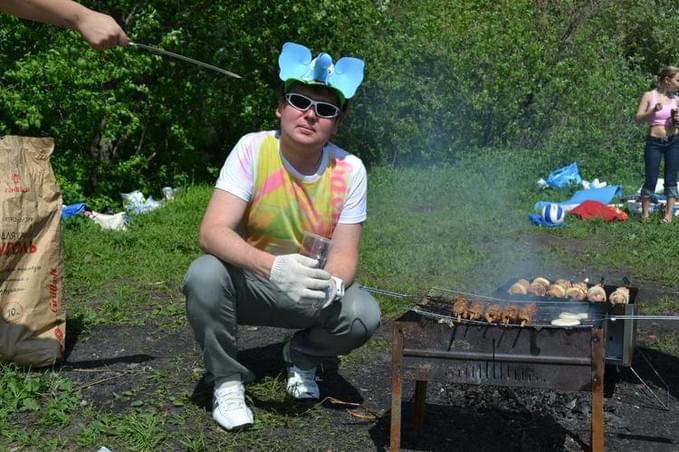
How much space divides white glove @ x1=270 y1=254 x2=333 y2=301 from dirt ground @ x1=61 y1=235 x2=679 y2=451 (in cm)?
68

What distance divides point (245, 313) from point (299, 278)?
20.5 inches

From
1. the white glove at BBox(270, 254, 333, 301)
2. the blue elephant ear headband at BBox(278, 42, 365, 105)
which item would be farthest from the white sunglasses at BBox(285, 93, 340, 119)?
the white glove at BBox(270, 254, 333, 301)

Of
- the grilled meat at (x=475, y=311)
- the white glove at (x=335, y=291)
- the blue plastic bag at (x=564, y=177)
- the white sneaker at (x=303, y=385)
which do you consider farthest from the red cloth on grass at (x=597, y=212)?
the white glove at (x=335, y=291)

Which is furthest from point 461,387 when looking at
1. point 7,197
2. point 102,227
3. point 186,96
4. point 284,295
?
point 186,96

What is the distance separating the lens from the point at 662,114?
358 inches

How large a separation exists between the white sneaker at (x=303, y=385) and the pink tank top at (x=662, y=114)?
672 cm

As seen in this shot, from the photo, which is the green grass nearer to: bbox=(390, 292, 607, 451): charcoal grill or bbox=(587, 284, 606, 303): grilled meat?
bbox=(390, 292, 607, 451): charcoal grill

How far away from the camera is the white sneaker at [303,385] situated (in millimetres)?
3764

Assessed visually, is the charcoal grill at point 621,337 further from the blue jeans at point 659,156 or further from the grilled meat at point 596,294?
the blue jeans at point 659,156

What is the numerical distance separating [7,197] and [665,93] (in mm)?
7609

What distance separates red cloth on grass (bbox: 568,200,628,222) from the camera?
8797 mm

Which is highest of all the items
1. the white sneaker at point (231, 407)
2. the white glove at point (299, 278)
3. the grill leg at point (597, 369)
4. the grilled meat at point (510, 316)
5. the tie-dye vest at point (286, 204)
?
the tie-dye vest at point (286, 204)

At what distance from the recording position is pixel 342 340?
3.58m

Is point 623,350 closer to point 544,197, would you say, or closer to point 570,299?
point 570,299
